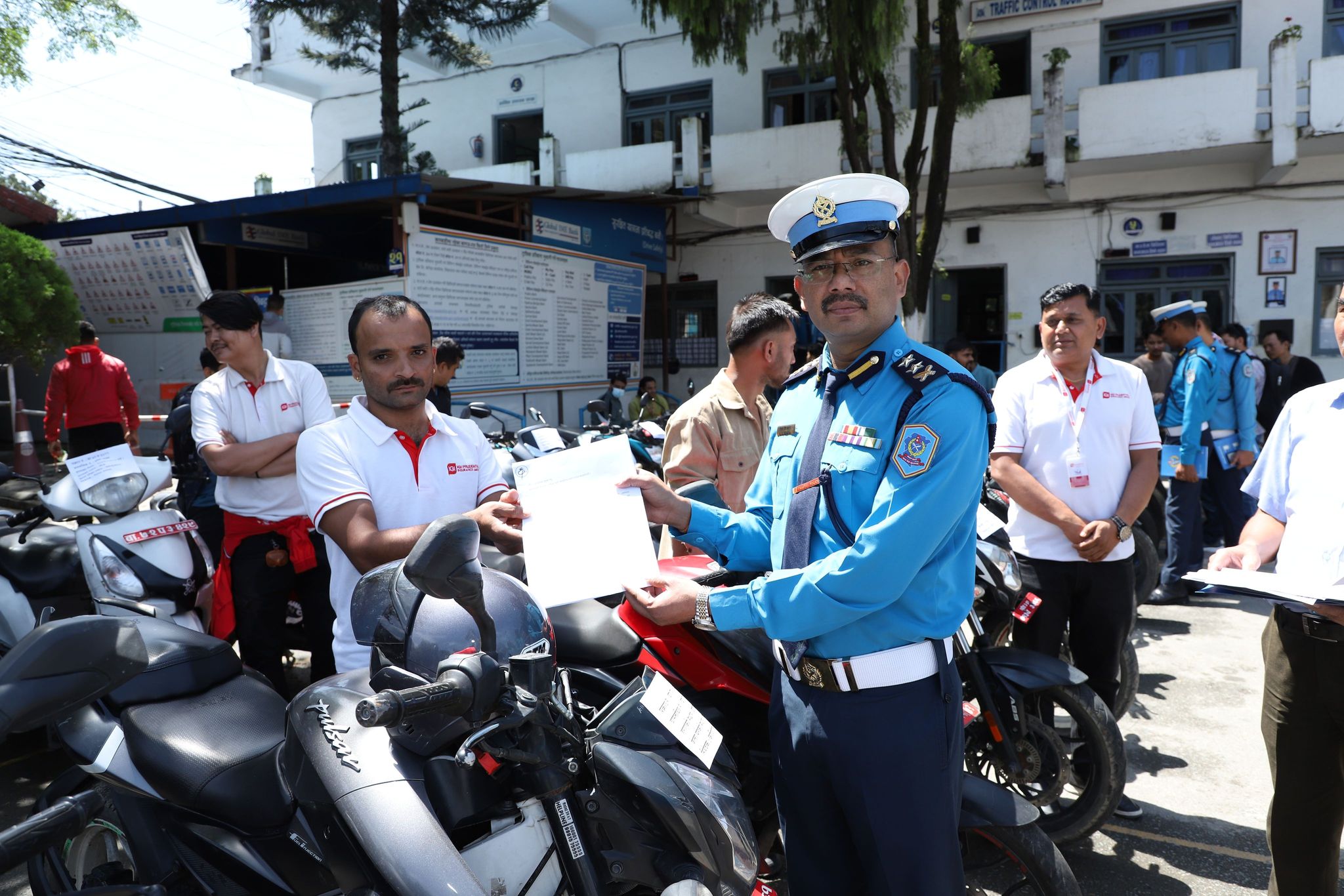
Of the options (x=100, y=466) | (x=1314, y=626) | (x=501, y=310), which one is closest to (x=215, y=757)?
(x=100, y=466)

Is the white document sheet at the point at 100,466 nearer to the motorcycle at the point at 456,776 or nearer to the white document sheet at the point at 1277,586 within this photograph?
the motorcycle at the point at 456,776

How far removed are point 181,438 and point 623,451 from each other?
2.77 meters

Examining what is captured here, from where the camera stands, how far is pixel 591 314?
1334cm

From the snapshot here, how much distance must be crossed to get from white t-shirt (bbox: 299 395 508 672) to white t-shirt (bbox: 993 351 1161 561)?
6.44ft

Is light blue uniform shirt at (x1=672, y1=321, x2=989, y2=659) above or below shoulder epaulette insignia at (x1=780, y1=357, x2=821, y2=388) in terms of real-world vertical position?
below

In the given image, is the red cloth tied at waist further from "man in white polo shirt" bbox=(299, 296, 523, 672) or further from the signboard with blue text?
the signboard with blue text

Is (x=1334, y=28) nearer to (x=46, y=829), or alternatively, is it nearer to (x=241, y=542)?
(x=241, y=542)

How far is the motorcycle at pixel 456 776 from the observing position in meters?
1.30

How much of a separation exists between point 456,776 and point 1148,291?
13982 mm

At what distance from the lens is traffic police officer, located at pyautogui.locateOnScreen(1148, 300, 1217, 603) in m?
5.80

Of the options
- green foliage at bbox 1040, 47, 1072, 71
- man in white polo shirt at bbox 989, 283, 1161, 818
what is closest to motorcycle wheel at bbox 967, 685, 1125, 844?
man in white polo shirt at bbox 989, 283, 1161, 818

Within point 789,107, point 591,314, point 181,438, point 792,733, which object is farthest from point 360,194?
point 792,733

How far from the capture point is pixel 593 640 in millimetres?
2256

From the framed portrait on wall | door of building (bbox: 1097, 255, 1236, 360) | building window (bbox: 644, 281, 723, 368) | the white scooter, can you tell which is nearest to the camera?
the white scooter
